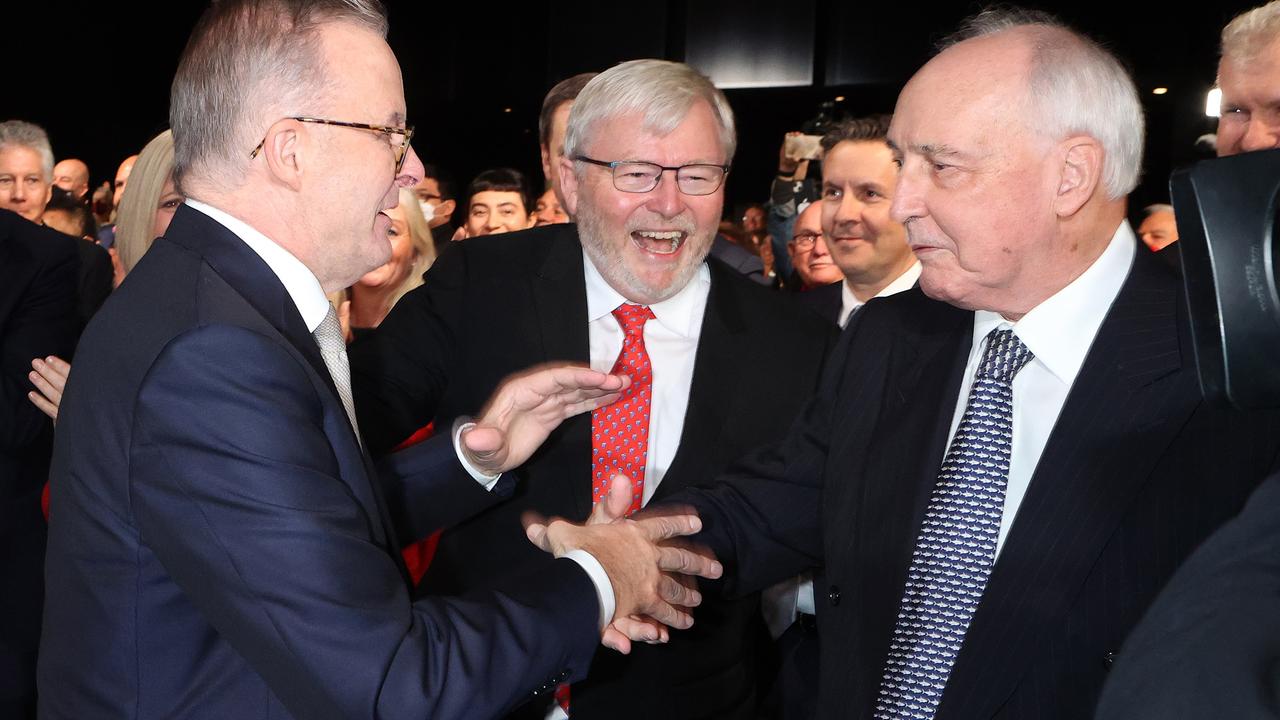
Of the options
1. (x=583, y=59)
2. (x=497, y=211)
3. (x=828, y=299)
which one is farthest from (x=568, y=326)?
(x=583, y=59)

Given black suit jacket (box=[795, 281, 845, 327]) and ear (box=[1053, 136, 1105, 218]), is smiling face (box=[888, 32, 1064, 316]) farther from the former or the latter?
black suit jacket (box=[795, 281, 845, 327])

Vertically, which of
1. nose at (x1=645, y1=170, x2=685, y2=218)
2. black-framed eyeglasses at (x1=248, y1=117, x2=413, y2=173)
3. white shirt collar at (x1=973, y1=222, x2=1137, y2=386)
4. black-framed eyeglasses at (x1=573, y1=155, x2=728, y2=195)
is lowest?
white shirt collar at (x1=973, y1=222, x2=1137, y2=386)

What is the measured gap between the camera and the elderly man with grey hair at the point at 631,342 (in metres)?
2.20

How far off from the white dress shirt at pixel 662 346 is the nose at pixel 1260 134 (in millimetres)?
1227

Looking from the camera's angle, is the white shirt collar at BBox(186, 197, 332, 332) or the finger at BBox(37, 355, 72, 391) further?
the finger at BBox(37, 355, 72, 391)

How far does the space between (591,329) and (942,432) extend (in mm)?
853

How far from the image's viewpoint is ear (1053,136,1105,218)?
170cm

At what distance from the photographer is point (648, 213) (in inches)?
94.5

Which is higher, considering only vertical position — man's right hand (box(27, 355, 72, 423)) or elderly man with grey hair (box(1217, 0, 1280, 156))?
elderly man with grey hair (box(1217, 0, 1280, 156))

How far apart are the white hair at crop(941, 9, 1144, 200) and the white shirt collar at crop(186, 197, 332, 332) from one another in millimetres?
1082

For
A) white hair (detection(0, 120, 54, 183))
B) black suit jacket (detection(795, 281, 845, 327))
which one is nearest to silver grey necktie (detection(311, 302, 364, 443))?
black suit jacket (detection(795, 281, 845, 327))

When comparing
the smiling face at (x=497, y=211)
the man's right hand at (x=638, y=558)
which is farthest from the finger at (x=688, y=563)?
the smiling face at (x=497, y=211)

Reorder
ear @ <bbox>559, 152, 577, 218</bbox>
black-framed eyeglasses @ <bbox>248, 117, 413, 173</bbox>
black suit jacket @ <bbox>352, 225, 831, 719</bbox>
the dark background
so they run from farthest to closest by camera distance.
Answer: the dark background, ear @ <bbox>559, 152, 577, 218</bbox>, black suit jacket @ <bbox>352, 225, 831, 719</bbox>, black-framed eyeglasses @ <bbox>248, 117, 413, 173</bbox>

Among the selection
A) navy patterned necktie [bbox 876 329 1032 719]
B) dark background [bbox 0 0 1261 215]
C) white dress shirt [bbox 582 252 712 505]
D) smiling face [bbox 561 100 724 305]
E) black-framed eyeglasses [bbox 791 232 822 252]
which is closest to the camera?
navy patterned necktie [bbox 876 329 1032 719]
